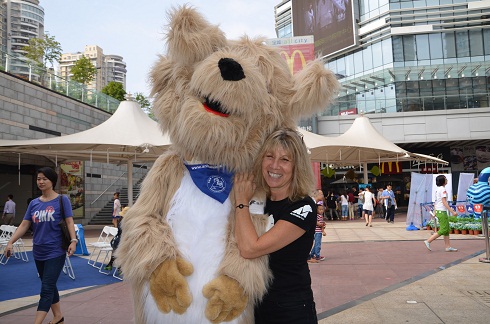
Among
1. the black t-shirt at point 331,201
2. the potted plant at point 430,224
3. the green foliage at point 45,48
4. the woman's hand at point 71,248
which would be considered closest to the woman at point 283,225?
the woman's hand at point 71,248

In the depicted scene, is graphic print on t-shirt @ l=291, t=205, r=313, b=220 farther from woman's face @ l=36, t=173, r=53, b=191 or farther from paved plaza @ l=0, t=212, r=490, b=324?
woman's face @ l=36, t=173, r=53, b=191

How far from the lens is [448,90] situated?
26156 mm

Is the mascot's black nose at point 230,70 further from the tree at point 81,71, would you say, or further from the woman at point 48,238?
the tree at point 81,71

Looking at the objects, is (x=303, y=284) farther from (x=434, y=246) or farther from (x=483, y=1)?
(x=483, y=1)

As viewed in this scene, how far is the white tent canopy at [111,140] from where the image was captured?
12344 mm

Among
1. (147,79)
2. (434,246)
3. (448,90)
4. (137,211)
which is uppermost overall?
(448,90)

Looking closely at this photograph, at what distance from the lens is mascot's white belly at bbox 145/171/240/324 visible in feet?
5.98

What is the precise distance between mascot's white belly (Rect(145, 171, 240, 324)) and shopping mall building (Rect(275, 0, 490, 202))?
22.7 m

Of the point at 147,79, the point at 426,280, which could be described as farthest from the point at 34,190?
the point at 147,79

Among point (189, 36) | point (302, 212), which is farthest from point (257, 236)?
point (189, 36)

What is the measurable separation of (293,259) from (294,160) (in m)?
0.47

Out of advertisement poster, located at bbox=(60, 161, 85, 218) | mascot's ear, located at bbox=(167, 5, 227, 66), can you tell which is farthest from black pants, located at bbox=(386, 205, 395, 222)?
mascot's ear, located at bbox=(167, 5, 227, 66)

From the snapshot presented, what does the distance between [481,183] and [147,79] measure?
6.99 metres

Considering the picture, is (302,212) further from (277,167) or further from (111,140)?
(111,140)
